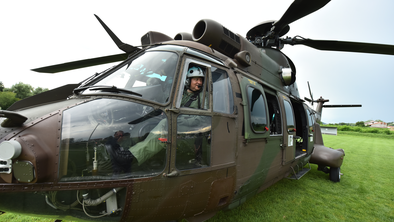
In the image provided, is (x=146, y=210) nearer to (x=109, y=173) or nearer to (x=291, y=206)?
(x=109, y=173)

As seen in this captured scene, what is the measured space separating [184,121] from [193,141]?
0.26 meters

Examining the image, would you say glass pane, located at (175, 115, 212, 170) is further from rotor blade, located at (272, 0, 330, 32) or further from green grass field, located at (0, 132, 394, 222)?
rotor blade, located at (272, 0, 330, 32)

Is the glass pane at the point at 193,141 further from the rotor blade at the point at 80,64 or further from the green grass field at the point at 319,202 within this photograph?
the rotor blade at the point at 80,64

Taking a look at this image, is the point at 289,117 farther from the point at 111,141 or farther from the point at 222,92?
the point at 111,141

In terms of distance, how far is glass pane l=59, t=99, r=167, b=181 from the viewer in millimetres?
1817

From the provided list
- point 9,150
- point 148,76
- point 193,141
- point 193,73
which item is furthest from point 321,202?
point 9,150

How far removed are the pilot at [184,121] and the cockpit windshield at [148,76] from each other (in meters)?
0.25

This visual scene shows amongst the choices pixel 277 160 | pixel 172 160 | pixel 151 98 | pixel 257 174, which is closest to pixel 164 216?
pixel 172 160

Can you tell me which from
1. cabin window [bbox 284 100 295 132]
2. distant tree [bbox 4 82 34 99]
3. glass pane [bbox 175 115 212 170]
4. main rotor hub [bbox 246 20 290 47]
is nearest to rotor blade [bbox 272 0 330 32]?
main rotor hub [bbox 246 20 290 47]

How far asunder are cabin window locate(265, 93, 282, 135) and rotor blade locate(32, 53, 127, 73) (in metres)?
3.39

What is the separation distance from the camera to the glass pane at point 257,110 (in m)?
3.23

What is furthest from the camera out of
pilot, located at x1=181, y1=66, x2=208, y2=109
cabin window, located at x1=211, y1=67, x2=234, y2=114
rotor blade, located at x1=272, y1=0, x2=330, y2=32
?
rotor blade, located at x1=272, y1=0, x2=330, y2=32

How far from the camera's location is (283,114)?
435 cm

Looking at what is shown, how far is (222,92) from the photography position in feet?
9.21
